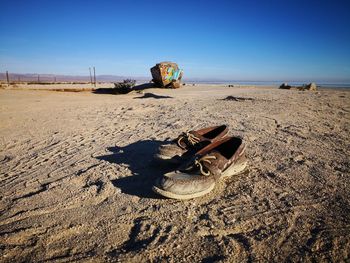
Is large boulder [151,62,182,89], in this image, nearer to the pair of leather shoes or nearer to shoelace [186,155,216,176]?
the pair of leather shoes

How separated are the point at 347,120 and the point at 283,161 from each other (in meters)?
2.95

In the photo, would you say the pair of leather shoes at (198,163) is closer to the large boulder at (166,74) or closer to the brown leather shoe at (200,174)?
the brown leather shoe at (200,174)

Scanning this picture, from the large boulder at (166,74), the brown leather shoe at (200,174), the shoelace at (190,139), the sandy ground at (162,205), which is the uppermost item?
the large boulder at (166,74)

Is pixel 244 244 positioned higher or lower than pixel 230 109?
lower

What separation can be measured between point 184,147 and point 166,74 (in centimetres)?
1673

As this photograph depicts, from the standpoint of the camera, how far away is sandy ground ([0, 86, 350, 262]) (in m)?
1.50

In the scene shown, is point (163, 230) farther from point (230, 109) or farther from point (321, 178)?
point (230, 109)

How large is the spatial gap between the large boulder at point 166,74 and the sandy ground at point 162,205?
15.2m

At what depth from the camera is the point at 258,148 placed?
3.30 m

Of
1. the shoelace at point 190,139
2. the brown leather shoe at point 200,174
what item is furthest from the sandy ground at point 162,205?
the shoelace at point 190,139

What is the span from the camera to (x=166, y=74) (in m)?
18.7

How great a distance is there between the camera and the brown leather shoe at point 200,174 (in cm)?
194

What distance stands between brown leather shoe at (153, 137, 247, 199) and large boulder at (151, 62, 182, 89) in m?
16.7

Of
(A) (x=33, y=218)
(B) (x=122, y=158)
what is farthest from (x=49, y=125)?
(A) (x=33, y=218)
